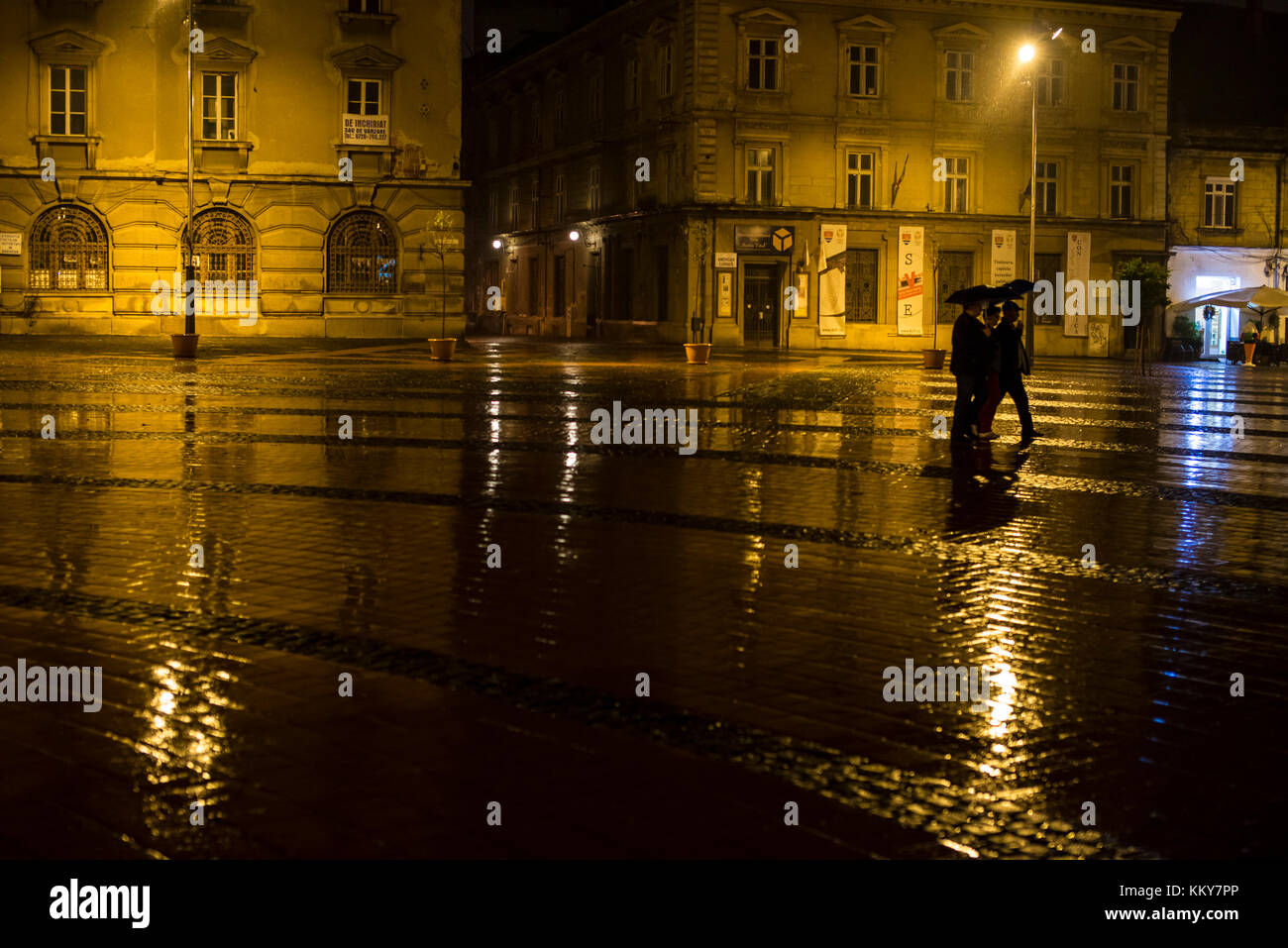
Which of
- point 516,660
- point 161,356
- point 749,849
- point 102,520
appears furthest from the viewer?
point 161,356

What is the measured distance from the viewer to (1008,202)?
184ft

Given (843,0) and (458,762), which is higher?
(843,0)

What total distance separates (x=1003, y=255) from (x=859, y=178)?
20.4ft

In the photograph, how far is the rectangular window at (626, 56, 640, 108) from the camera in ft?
188

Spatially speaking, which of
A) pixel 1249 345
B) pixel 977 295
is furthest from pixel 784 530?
pixel 1249 345

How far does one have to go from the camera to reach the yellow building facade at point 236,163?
44.8 m

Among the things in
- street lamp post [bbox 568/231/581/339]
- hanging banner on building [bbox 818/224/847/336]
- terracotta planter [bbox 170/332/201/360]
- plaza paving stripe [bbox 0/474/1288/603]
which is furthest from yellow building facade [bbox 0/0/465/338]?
plaza paving stripe [bbox 0/474/1288/603]

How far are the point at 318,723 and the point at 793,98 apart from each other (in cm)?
5014

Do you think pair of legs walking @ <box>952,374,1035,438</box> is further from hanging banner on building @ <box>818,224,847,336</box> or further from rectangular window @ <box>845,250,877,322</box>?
rectangular window @ <box>845,250,877,322</box>

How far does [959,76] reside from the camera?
55.4 meters

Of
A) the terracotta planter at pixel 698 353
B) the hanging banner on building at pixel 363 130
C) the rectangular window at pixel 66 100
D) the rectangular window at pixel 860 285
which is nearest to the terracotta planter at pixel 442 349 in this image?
the terracotta planter at pixel 698 353

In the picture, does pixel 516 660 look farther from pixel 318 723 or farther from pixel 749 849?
pixel 749 849

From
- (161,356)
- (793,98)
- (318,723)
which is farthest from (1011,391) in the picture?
(793,98)

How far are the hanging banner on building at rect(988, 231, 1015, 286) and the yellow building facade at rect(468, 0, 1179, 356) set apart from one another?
3.2 inches
